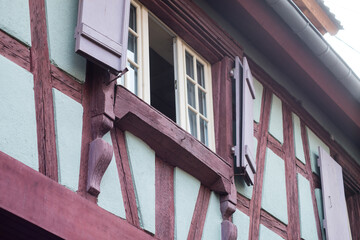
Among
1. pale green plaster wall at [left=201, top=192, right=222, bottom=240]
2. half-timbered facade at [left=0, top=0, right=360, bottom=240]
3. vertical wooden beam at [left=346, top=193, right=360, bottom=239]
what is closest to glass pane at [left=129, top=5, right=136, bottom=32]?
half-timbered facade at [left=0, top=0, right=360, bottom=240]

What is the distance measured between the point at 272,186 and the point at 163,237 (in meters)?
2.05

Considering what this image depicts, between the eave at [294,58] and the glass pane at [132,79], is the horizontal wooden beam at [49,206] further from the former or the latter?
the eave at [294,58]

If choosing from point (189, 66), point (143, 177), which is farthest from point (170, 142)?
point (189, 66)

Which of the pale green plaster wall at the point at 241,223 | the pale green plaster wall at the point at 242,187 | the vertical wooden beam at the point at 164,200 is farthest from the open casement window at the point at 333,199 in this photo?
the vertical wooden beam at the point at 164,200

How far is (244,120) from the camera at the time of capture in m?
6.08

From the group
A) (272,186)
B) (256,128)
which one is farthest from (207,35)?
(272,186)

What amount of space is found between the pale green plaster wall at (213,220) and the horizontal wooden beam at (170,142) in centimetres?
9

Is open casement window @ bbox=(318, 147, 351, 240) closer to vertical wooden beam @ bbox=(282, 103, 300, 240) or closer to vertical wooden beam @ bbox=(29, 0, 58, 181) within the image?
vertical wooden beam @ bbox=(282, 103, 300, 240)

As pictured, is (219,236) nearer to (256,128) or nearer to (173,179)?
(173,179)

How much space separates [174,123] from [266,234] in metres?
1.55

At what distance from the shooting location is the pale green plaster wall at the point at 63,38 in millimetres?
4477

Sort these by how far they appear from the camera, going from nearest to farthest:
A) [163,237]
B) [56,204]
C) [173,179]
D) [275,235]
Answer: [56,204]
[163,237]
[173,179]
[275,235]

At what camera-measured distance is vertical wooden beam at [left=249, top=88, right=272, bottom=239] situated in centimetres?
607

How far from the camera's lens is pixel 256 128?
22.3ft
